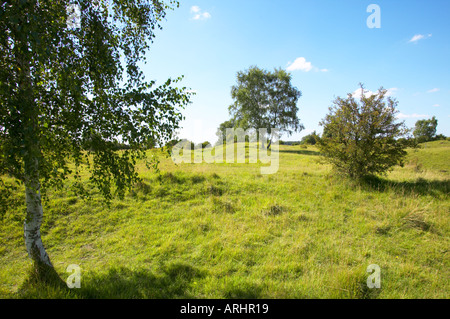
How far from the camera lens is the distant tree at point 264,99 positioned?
38.8m

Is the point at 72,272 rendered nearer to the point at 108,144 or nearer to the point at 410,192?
the point at 108,144

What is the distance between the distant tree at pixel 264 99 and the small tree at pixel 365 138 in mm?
26257

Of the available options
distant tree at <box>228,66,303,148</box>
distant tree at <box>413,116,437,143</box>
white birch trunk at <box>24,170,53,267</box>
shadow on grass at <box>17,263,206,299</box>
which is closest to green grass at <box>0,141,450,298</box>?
shadow on grass at <box>17,263,206,299</box>

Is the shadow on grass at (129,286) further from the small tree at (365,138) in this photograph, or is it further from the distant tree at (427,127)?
the distant tree at (427,127)

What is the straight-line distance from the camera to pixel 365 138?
1117 centimetres

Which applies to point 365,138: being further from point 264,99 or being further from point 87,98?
point 264,99

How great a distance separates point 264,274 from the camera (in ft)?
16.5

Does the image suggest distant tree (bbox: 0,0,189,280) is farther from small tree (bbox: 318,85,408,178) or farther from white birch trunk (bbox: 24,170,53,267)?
small tree (bbox: 318,85,408,178)

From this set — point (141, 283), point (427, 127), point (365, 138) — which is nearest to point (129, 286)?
point (141, 283)

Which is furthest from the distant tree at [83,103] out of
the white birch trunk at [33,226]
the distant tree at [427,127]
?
the distant tree at [427,127]

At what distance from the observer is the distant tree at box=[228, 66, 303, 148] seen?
127ft

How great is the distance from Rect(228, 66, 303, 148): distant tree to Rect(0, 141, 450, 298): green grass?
2839 centimetres

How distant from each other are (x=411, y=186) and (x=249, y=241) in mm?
9171
